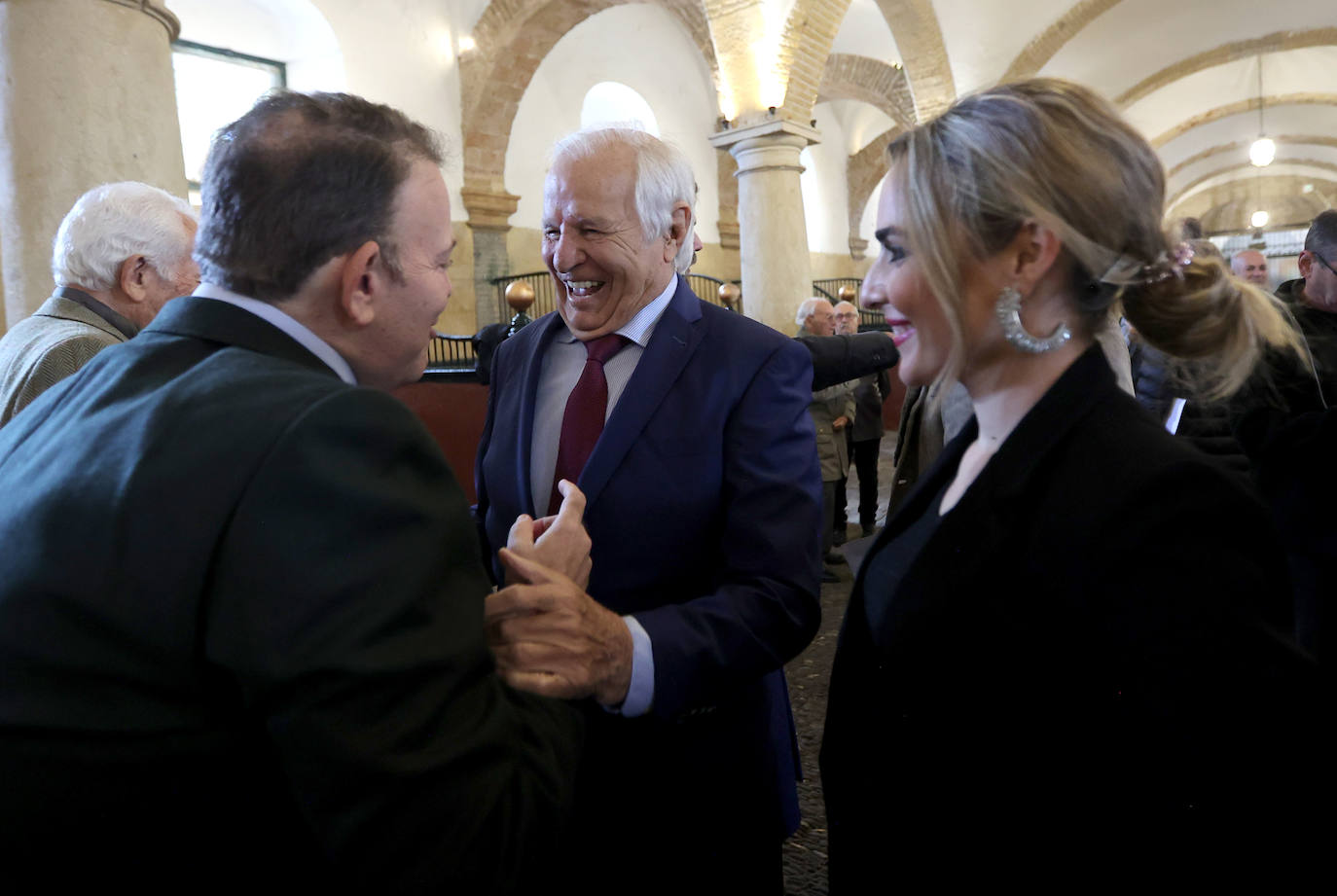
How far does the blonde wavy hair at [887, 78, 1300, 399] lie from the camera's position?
3.78 feet

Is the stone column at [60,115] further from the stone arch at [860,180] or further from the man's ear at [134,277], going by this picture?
the stone arch at [860,180]

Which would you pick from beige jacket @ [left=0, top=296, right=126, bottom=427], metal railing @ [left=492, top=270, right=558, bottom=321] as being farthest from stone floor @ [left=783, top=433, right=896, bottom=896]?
metal railing @ [left=492, top=270, right=558, bottom=321]

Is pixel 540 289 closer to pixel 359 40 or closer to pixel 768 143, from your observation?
pixel 359 40

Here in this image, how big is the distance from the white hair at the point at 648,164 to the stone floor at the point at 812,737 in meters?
1.00

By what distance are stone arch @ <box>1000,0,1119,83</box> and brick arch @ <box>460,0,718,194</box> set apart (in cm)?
439

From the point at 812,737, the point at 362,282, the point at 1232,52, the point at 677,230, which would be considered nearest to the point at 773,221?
the point at 812,737

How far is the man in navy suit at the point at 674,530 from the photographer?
59.7 inches

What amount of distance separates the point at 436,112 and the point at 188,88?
9.95 feet

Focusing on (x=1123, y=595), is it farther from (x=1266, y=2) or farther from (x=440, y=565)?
(x=1266, y=2)

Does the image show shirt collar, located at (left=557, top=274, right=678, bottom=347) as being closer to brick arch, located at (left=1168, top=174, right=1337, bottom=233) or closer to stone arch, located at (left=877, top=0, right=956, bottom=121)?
stone arch, located at (left=877, top=0, right=956, bottom=121)

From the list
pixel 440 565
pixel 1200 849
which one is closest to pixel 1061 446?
pixel 1200 849

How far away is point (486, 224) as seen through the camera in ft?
41.6

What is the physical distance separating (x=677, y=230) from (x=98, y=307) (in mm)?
1850

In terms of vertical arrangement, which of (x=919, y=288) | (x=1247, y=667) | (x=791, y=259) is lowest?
(x=1247, y=667)
